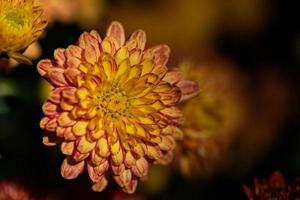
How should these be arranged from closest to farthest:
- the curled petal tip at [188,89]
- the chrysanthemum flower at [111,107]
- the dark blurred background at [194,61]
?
the chrysanthemum flower at [111,107] < the curled petal tip at [188,89] < the dark blurred background at [194,61]

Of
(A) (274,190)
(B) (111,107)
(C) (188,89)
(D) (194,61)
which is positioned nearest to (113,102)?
(B) (111,107)

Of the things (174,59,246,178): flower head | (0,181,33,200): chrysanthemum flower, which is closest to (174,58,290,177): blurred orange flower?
(174,59,246,178): flower head

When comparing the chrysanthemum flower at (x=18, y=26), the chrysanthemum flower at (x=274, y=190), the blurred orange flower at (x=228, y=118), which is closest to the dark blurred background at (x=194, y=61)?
the blurred orange flower at (x=228, y=118)

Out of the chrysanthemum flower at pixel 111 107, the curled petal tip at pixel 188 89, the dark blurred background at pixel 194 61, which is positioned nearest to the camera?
the chrysanthemum flower at pixel 111 107

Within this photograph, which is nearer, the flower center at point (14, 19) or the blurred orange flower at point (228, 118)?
the flower center at point (14, 19)

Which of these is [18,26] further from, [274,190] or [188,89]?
Result: [274,190]

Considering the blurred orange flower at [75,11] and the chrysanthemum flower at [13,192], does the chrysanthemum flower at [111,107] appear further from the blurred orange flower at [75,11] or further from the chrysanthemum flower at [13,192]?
the blurred orange flower at [75,11]

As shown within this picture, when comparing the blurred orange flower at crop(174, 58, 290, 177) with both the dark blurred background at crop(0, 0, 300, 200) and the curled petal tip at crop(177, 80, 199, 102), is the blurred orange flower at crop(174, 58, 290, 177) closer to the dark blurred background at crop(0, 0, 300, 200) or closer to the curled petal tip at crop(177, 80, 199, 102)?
the dark blurred background at crop(0, 0, 300, 200)

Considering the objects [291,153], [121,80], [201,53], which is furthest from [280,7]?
[121,80]
